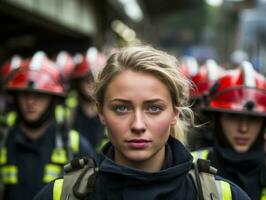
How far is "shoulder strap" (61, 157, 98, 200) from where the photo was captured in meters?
2.57

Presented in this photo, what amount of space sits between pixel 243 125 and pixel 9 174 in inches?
71.5

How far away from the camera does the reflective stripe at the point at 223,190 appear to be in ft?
8.65

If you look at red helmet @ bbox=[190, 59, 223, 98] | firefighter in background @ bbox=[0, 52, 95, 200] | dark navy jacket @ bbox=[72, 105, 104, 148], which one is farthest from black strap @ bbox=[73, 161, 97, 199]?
dark navy jacket @ bbox=[72, 105, 104, 148]

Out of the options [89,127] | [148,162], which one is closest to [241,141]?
[148,162]

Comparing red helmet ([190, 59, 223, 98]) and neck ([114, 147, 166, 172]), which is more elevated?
red helmet ([190, 59, 223, 98])

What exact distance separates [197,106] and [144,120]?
338 cm

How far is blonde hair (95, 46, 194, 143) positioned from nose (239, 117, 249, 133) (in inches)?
43.7

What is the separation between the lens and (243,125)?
3.90 meters

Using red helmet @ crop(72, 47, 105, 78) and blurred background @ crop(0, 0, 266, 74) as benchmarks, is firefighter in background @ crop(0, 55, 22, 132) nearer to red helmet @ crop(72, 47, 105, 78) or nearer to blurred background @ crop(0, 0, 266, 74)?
red helmet @ crop(72, 47, 105, 78)

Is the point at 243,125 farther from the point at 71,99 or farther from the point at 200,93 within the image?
the point at 71,99

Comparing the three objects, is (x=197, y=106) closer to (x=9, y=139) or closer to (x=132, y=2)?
(x=9, y=139)

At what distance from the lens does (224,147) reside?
3.91 metres

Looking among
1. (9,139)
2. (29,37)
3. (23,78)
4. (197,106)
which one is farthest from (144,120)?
(29,37)

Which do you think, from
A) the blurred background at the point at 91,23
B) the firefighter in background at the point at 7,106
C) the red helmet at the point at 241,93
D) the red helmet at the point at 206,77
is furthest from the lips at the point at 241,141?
the red helmet at the point at 206,77
